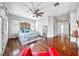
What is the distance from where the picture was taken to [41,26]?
2072mm

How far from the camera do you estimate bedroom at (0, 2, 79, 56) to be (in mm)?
2037

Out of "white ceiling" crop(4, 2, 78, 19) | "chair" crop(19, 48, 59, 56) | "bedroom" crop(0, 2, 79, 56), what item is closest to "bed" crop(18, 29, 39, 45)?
"bedroom" crop(0, 2, 79, 56)

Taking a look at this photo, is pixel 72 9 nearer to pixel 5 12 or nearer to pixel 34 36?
pixel 34 36

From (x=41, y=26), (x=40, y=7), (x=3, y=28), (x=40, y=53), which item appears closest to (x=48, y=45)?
(x=40, y=53)

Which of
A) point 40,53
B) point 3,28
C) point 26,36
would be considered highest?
point 3,28

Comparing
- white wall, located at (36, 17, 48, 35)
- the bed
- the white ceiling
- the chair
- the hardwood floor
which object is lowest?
the chair

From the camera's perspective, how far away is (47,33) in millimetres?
2080

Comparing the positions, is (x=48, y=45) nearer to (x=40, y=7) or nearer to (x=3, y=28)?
(x=40, y=7)

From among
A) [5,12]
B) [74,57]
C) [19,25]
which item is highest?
[5,12]

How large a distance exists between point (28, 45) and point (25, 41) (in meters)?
0.08

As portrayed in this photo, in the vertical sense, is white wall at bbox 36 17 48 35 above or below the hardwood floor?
above

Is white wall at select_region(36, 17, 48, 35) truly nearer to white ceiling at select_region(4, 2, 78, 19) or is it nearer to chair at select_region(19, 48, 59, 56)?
white ceiling at select_region(4, 2, 78, 19)

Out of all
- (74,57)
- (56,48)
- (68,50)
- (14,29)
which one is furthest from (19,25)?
(74,57)

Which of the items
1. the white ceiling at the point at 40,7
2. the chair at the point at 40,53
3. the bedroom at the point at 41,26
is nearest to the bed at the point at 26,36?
the bedroom at the point at 41,26
